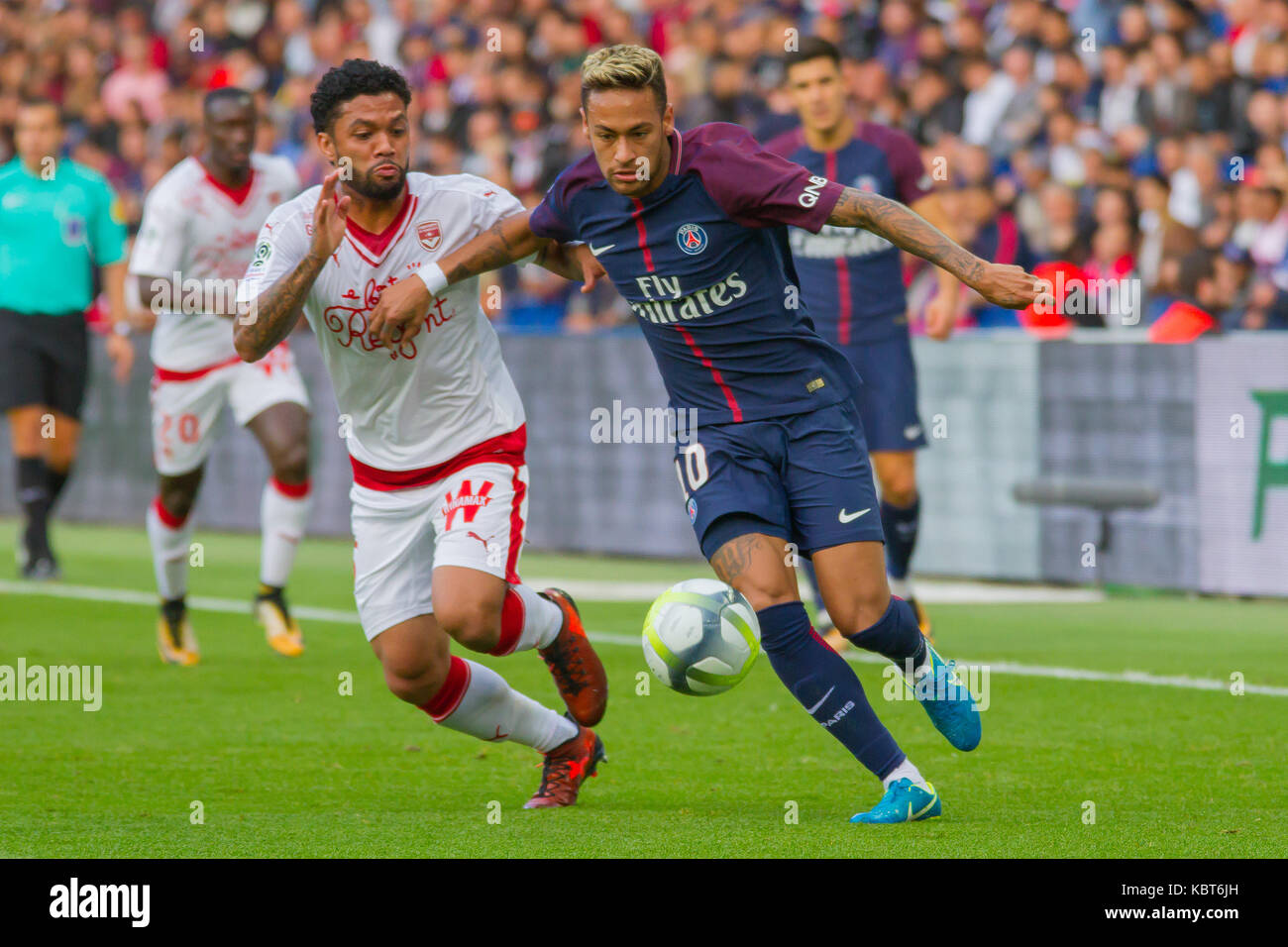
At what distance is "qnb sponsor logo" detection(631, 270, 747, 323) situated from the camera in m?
6.05

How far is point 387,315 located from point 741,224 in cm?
107

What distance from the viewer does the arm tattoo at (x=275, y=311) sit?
596 centimetres

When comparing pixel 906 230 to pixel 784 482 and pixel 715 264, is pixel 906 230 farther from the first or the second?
pixel 784 482

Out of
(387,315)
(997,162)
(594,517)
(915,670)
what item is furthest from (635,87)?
(997,162)

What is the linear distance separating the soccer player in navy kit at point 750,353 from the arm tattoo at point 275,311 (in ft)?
0.80

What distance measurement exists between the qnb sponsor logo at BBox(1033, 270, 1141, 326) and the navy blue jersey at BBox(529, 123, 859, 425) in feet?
21.4

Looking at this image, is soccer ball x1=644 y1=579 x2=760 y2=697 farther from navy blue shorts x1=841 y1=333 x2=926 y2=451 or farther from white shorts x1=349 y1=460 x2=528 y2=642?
navy blue shorts x1=841 y1=333 x2=926 y2=451

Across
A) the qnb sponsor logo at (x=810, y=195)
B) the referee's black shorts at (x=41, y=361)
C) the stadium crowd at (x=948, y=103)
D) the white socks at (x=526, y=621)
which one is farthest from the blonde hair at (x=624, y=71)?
the referee's black shorts at (x=41, y=361)

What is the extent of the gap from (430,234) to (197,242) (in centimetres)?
348

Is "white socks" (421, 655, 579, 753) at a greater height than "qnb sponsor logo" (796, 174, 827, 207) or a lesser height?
lesser

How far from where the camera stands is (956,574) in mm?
12664

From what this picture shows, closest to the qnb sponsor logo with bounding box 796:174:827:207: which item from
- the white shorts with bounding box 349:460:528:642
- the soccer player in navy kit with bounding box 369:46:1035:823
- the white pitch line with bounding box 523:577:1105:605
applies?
the soccer player in navy kit with bounding box 369:46:1035:823
